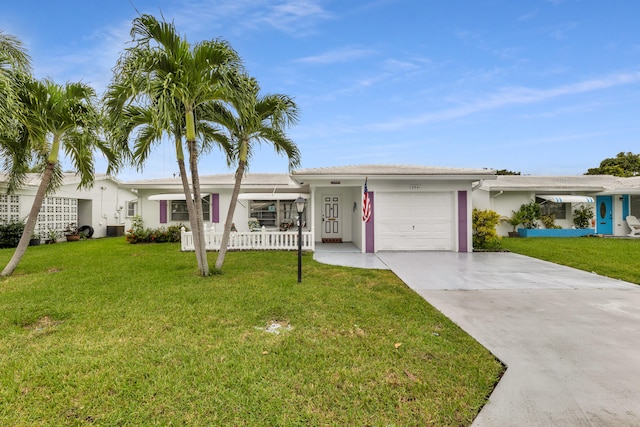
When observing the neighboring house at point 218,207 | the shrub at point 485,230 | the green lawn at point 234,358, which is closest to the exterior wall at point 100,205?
the neighboring house at point 218,207

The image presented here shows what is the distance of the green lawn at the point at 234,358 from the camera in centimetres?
250

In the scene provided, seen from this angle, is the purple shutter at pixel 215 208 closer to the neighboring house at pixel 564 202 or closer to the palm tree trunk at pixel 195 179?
the palm tree trunk at pixel 195 179

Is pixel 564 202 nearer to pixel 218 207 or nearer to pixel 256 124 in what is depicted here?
pixel 256 124

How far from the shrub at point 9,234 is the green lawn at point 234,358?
1023 centimetres

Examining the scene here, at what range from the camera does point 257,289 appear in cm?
617

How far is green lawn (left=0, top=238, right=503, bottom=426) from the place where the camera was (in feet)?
8.21

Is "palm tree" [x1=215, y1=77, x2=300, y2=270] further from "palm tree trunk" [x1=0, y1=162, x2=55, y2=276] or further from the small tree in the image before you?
the small tree

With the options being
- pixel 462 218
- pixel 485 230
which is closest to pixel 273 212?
pixel 462 218

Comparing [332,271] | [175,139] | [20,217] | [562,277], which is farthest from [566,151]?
[20,217]

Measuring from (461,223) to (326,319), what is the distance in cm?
911

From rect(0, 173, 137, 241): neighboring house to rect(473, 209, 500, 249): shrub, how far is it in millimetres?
17378

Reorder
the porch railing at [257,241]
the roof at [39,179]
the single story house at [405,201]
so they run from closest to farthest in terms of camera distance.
→ the single story house at [405,201] < the porch railing at [257,241] < the roof at [39,179]

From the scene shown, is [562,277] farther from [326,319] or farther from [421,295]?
[326,319]

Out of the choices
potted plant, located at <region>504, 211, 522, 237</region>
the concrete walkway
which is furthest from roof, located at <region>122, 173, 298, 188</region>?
potted plant, located at <region>504, 211, 522, 237</region>
